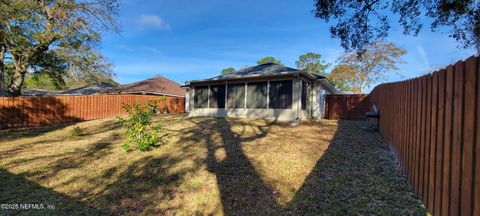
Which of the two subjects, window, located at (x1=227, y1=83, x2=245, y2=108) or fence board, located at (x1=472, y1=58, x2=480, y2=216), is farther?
window, located at (x1=227, y1=83, x2=245, y2=108)

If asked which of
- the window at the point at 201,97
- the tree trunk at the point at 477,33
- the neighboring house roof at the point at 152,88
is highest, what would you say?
the tree trunk at the point at 477,33

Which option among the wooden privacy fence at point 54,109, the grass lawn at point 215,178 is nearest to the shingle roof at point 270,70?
the grass lawn at point 215,178

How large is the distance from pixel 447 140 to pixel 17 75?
1818 centimetres

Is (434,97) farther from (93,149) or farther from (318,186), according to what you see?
(93,149)

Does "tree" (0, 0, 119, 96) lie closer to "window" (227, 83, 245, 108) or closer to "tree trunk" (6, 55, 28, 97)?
"tree trunk" (6, 55, 28, 97)

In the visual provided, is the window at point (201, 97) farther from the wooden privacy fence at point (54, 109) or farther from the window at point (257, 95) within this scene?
the wooden privacy fence at point (54, 109)

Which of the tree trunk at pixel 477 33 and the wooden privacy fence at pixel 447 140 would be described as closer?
the wooden privacy fence at pixel 447 140

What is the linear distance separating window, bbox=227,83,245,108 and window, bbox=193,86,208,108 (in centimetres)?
177

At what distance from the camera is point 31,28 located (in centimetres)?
1155

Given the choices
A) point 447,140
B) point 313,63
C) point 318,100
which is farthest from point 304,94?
point 313,63

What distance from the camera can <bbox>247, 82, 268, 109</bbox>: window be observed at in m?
11.8

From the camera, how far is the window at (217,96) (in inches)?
527

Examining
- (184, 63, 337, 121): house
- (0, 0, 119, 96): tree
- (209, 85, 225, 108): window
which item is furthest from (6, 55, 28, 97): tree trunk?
(209, 85, 225, 108): window

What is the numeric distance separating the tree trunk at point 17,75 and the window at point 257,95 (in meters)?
12.4
